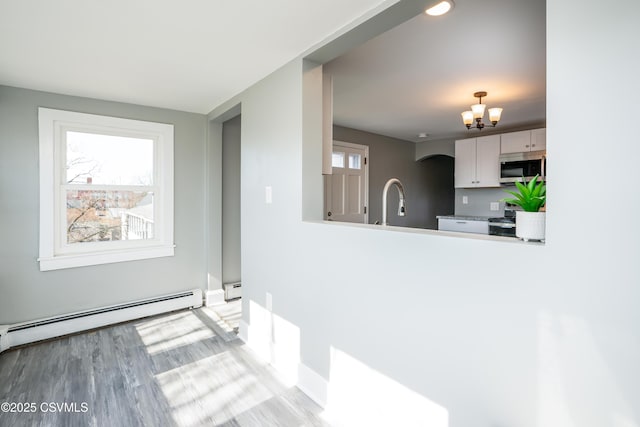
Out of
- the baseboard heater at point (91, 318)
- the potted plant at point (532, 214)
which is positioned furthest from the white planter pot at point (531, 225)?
the baseboard heater at point (91, 318)

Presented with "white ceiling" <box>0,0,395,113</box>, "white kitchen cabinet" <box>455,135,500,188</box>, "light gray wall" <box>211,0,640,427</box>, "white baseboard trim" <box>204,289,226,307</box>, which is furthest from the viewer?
"white kitchen cabinet" <box>455,135,500,188</box>

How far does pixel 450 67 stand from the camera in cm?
261

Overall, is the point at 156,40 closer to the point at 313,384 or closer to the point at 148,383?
the point at 148,383

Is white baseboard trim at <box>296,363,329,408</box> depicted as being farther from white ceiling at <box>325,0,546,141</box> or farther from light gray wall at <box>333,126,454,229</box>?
light gray wall at <box>333,126,454,229</box>

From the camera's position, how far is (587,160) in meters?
1.00

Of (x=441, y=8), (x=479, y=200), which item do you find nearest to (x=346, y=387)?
(x=441, y=8)

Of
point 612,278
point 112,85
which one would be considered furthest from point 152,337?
point 612,278

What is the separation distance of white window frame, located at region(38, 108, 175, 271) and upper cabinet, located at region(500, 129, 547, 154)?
4.60 m

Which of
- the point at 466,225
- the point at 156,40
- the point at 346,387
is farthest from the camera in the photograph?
the point at 466,225

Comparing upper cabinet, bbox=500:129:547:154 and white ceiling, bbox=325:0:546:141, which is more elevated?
white ceiling, bbox=325:0:546:141

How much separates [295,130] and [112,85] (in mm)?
1812

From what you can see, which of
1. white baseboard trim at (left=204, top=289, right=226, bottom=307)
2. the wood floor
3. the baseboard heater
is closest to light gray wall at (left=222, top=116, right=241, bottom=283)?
white baseboard trim at (left=204, top=289, right=226, bottom=307)

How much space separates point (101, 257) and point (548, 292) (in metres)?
3.71

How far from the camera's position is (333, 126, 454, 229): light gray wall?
526 centimetres
